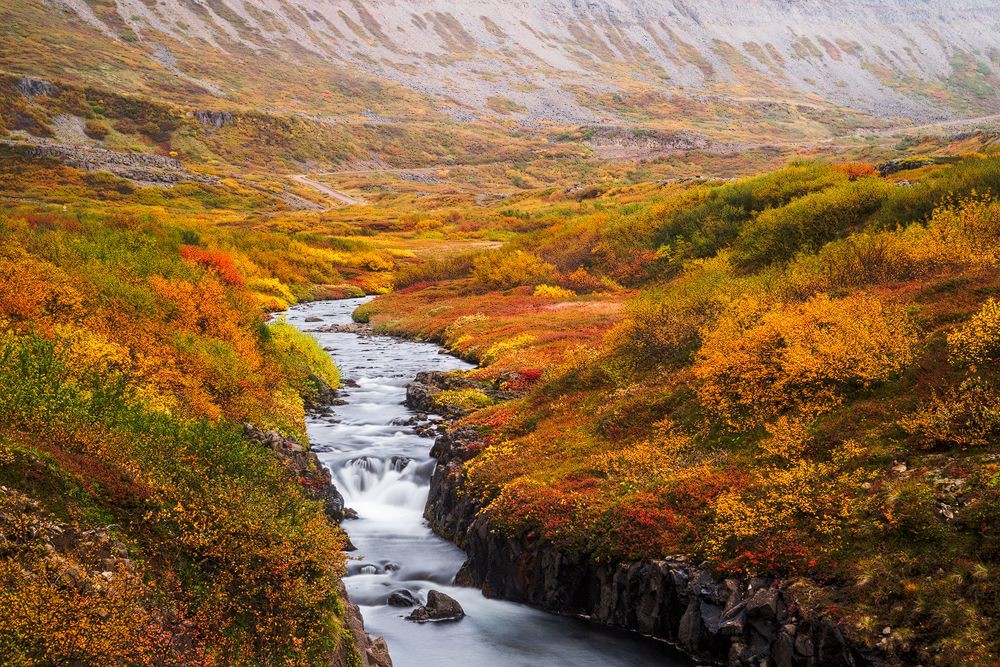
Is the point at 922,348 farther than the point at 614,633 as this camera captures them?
Yes

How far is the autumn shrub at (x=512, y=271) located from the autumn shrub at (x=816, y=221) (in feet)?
67.2

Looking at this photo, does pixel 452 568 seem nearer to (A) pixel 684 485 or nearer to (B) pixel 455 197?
(A) pixel 684 485

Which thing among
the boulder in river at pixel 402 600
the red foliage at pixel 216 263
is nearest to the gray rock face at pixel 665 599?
the boulder in river at pixel 402 600

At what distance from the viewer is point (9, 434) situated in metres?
9.69

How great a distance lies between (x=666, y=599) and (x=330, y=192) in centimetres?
13484

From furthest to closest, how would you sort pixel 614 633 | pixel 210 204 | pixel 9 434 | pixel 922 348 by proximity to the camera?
pixel 210 204, pixel 922 348, pixel 614 633, pixel 9 434

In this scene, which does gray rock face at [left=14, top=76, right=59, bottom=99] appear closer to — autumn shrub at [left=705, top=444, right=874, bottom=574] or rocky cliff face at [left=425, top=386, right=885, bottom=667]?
rocky cliff face at [left=425, top=386, right=885, bottom=667]

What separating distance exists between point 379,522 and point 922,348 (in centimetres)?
1174

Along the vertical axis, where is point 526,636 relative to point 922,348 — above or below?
below

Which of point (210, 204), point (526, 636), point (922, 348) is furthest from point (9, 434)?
Result: point (210, 204)

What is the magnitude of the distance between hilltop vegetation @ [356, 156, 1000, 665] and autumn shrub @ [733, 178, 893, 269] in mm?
103

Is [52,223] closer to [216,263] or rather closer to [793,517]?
[216,263]

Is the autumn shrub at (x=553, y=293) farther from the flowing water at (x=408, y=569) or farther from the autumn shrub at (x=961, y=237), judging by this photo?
the autumn shrub at (x=961, y=237)

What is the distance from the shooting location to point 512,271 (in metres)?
51.3
